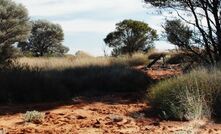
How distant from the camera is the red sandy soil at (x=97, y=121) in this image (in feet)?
30.5

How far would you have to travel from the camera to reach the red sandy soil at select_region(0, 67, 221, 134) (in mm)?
9281

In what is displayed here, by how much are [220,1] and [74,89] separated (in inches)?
237

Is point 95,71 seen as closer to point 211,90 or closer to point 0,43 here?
point 211,90

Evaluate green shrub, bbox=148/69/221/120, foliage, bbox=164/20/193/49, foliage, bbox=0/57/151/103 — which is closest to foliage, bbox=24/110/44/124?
green shrub, bbox=148/69/221/120

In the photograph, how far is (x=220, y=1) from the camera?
18156 millimetres

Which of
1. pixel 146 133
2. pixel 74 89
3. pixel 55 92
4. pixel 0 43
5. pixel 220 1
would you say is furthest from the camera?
pixel 0 43

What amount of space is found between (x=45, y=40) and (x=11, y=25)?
635 inches

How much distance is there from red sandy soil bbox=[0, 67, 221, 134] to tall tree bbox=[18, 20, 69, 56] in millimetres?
34881

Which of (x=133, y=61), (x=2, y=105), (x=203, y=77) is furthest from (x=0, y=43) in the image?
(x=203, y=77)

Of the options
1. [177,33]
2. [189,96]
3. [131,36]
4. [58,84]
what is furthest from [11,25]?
[189,96]

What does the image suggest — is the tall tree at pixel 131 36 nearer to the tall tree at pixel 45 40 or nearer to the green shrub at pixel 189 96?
the tall tree at pixel 45 40

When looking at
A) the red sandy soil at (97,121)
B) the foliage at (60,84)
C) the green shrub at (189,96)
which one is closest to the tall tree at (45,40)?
the foliage at (60,84)

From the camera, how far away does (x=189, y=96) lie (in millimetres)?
10656

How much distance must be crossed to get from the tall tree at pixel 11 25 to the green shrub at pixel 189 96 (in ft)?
70.4
